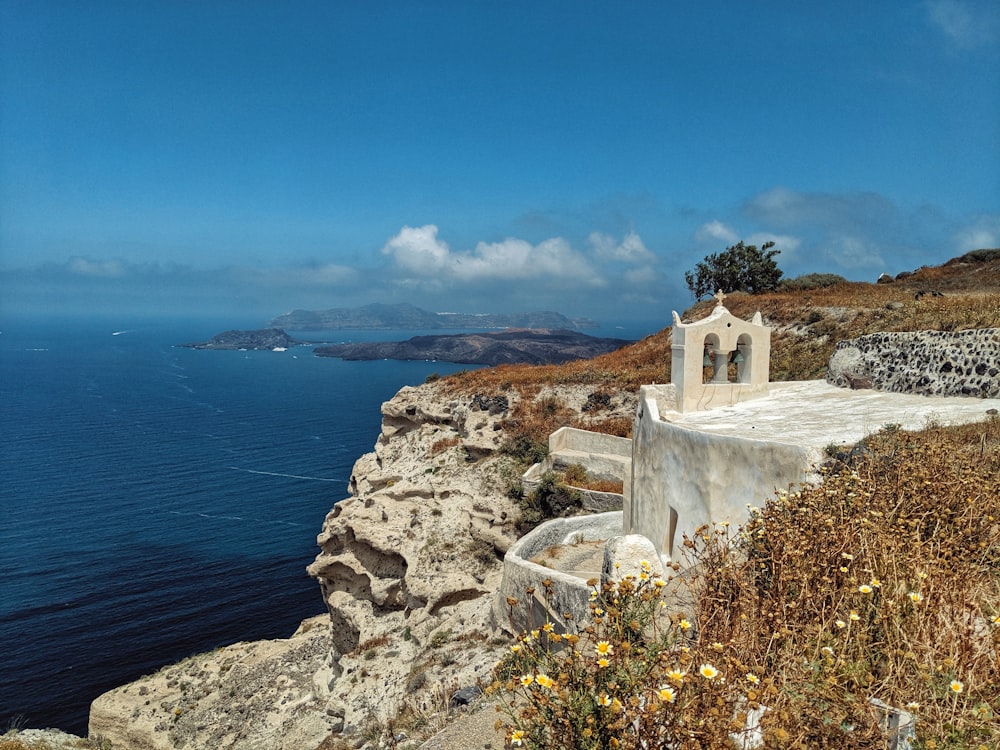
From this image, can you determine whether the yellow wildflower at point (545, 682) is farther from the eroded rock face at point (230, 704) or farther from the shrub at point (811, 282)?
the shrub at point (811, 282)

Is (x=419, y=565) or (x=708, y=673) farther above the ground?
(x=708, y=673)

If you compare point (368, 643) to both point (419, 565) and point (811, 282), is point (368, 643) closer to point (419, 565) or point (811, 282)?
point (419, 565)

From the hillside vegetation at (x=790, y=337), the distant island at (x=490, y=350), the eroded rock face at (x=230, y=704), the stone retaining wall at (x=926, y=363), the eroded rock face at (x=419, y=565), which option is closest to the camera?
the stone retaining wall at (x=926, y=363)

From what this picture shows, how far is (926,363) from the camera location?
11.8 m

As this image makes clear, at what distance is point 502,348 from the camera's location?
168125 millimetres

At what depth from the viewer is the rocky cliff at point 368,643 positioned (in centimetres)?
1534

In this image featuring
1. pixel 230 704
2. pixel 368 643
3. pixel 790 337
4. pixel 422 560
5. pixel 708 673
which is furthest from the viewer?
pixel 790 337

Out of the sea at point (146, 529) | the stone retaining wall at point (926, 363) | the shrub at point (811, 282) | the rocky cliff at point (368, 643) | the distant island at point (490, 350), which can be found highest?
the shrub at point (811, 282)

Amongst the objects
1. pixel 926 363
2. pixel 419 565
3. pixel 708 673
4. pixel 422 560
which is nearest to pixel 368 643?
pixel 419 565

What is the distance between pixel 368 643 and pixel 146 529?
32431 mm

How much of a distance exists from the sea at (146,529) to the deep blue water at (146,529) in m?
0.12

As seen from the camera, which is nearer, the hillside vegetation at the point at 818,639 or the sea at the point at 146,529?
the hillside vegetation at the point at 818,639

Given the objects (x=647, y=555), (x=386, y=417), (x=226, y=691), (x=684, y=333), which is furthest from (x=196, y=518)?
(x=647, y=555)

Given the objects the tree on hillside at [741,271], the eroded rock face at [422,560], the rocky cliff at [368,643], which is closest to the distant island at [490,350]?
the tree on hillside at [741,271]
